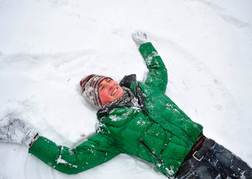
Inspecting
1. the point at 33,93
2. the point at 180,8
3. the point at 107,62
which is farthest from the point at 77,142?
the point at 180,8

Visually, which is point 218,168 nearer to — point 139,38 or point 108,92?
point 108,92

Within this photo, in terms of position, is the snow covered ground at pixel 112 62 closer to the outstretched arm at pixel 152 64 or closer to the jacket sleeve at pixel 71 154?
the outstretched arm at pixel 152 64

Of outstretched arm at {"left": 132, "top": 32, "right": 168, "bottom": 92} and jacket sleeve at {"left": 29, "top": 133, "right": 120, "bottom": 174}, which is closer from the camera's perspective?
jacket sleeve at {"left": 29, "top": 133, "right": 120, "bottom": 174}

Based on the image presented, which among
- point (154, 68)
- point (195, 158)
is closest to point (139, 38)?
point (154, 68)

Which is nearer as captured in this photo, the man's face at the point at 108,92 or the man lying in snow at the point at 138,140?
the man lying in snow at the point at 138,140

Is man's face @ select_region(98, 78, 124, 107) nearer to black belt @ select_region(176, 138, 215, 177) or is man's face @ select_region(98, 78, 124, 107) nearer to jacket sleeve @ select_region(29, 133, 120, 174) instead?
jacket sleeve @ select_region(29, 133, 120, 174)

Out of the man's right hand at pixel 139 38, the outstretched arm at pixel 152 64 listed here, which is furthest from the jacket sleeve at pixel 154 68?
the man's right hand at pixel 139 38

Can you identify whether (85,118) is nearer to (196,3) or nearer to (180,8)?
(180,8)

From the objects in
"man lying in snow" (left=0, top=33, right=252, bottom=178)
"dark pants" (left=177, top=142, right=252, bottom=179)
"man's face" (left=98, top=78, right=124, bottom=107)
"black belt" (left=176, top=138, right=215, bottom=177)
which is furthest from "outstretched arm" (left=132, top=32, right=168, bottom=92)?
"dark pants" (left=177, top=142, right=252, bottom=179)

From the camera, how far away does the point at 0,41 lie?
2332 millimetres

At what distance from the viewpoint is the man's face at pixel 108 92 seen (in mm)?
2330

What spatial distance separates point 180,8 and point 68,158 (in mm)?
4553

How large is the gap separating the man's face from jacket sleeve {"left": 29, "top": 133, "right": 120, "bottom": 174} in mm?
599

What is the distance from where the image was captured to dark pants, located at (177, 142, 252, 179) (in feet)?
6.25
